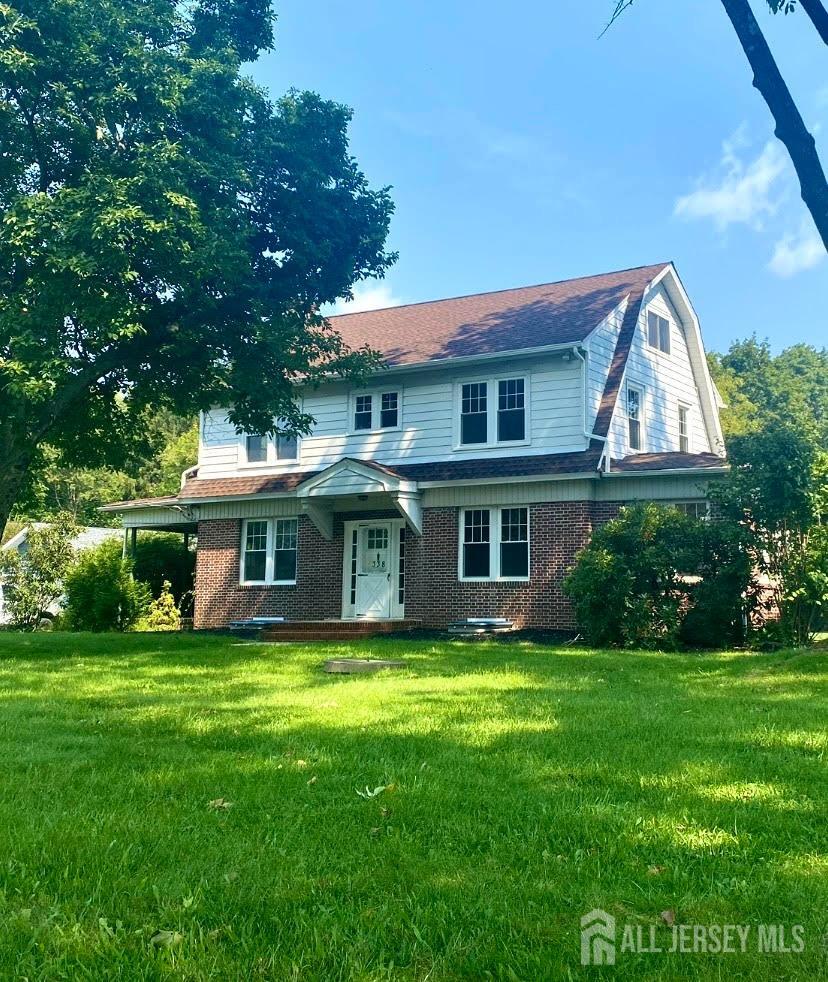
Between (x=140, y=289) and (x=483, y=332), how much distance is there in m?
9.64

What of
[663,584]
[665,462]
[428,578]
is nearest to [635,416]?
[665,462]

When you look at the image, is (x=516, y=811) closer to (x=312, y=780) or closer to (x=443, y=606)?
(x=312, y=780)

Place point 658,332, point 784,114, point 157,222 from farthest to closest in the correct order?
point 658,332, point 157,222, point 784,114

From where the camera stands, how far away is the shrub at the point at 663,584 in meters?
16.0

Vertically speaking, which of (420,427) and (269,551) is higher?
(420,427)

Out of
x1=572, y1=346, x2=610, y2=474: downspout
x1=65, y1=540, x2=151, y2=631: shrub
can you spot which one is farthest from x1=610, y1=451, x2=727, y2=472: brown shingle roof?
x1=65, y1=540, x2=151, y2=631: shrub

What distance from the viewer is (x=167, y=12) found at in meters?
14.9

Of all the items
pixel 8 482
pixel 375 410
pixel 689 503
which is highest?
pixel 375 410

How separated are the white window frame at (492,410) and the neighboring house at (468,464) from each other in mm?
36

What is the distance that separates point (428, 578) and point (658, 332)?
29.7ft

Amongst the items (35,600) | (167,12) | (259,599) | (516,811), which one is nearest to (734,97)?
(167,12)

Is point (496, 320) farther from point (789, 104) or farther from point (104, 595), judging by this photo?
point (789, 104)

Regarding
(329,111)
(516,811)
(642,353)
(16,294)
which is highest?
(329,111)

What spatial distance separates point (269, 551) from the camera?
23.0m
